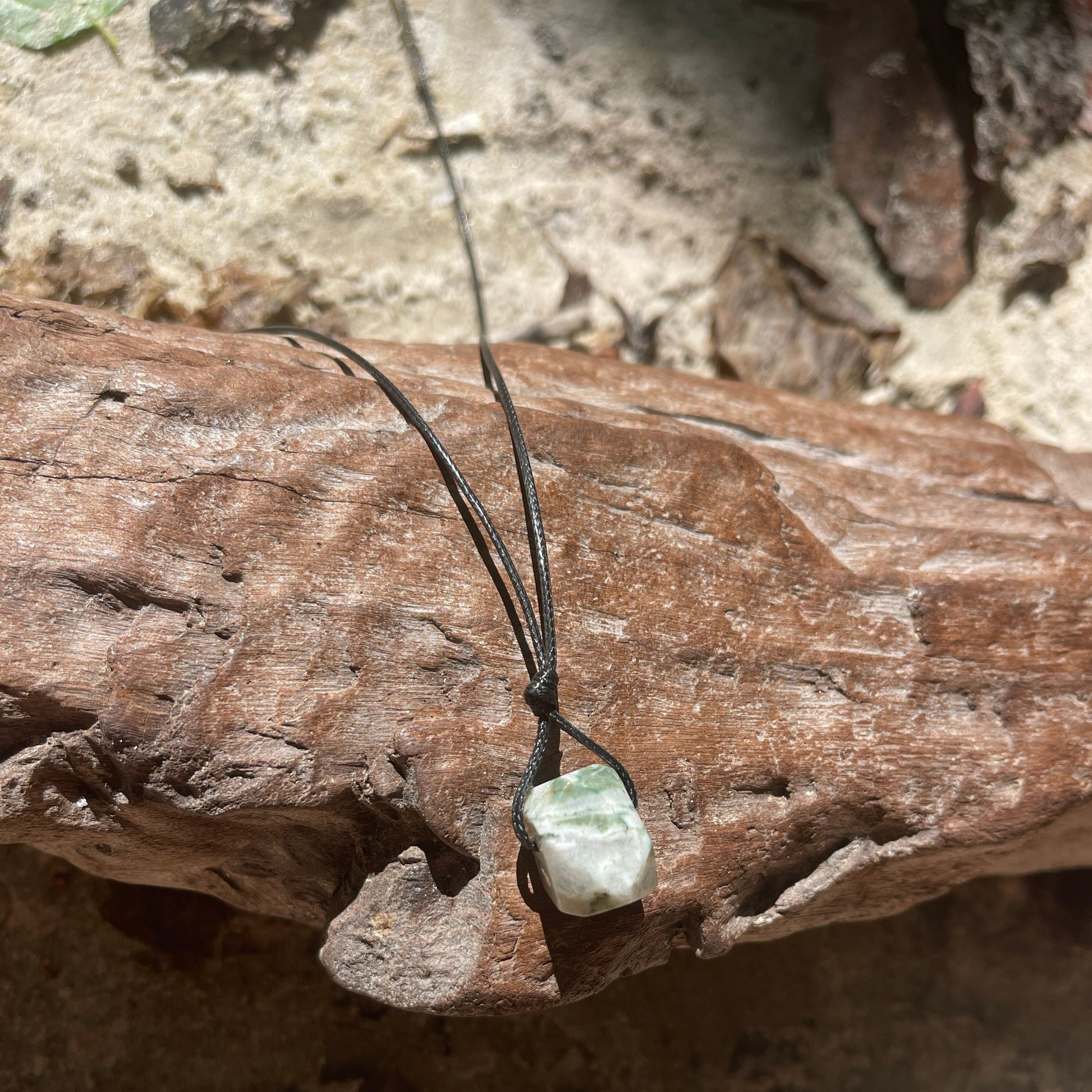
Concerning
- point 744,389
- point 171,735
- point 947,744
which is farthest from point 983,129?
point 171,735

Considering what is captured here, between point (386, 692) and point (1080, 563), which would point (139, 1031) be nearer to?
point (386, 692)

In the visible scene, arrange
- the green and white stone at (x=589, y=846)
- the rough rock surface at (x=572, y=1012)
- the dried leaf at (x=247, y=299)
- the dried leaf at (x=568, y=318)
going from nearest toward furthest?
the green and white stone at (x=589, y=846), the rough rock surface at (x=572, y=1012), the dried leaf at (x=247, y=299), the dried leaf at (x=568, y=318)

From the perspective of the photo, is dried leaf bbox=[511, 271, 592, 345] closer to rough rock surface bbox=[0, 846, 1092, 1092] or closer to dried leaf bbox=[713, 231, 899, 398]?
dried leaf bbox=[713, 231, 899, 398]

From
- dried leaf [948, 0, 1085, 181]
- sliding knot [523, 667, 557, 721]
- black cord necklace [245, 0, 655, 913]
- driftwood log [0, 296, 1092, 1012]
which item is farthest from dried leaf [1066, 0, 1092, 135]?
sliding knot [523, 667, 557, 721]

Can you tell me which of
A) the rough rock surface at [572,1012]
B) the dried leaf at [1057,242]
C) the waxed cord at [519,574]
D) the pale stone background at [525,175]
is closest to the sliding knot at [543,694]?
the waxed cord at [519,574]

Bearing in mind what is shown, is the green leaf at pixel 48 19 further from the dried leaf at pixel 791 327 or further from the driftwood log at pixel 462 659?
the dried leaf at pixel 791 327

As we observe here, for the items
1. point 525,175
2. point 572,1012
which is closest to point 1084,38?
point 525,175
